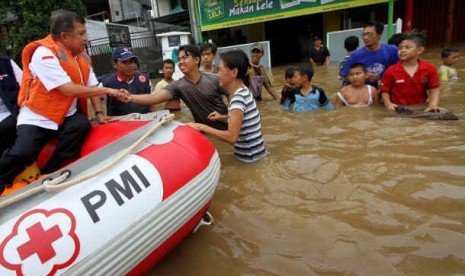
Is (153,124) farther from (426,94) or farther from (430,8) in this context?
(430,8)

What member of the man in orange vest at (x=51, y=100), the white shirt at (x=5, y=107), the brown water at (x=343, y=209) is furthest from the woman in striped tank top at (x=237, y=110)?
the white shirt at (x=5, y=107)

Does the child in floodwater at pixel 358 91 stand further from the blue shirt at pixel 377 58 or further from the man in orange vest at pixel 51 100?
the man in orange vest at pixel 51 100

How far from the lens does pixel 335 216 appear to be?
243 cm

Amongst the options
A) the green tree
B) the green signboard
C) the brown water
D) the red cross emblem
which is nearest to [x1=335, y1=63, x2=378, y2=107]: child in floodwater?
the brown water

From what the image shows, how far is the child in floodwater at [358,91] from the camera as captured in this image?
461 cm

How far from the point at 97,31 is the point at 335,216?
17.9 meters

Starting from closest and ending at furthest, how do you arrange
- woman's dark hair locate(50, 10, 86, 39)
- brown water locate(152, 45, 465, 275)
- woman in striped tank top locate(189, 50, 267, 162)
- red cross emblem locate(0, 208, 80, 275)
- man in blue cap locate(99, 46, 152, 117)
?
red cross emblem locate(0, 208, 80, 275)
brown water locate(152, 45, 465, 275)
woman's dark hair locate(50, 10, 86, 39)
woman in striped tank top locate(189, 50, 267, 162)
man in blue cap locate(99, 46, 152, 117)

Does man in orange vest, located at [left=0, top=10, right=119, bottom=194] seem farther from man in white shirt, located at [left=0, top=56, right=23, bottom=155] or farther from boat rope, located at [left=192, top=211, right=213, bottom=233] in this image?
boat rope, located at [left=192, top=211, right=213, bottom=233]

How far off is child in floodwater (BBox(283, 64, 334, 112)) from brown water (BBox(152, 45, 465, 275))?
42.6 inches

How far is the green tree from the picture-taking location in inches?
513

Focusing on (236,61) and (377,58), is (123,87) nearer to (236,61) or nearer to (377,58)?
(236,61)

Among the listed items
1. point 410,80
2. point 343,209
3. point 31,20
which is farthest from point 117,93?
point 31,20

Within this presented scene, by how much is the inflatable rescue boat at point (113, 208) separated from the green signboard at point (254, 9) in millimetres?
10046

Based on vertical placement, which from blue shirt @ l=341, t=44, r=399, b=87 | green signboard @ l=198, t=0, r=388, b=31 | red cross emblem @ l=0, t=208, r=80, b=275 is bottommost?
red cross emblem @ l=0, t=208, r=80, b=275
